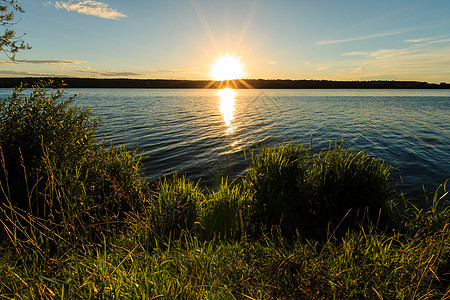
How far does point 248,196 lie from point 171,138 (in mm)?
13897

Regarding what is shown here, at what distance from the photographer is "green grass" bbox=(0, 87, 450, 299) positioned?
11.9 ft

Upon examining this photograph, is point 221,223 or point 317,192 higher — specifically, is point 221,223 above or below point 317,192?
below

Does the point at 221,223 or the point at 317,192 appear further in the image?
the point at 317,192

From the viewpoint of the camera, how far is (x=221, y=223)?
5879 mm

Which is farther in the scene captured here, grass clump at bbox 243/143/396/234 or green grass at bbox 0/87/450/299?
grass clump at bbox 243/143/396/234

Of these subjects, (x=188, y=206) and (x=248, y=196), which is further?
(x=248, y=196)

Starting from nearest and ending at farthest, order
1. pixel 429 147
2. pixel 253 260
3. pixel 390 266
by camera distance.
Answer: pixel 390 266 → pixel 253 260 → pixel 429 147

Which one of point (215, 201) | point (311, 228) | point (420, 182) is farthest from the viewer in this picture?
point (420, 182)

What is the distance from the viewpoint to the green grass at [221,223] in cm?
364

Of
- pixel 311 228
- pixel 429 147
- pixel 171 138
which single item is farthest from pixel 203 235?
pixel 429 147

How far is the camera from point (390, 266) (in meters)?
3.58

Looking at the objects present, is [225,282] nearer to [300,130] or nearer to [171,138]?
[171,138]

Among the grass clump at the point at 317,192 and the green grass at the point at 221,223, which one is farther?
the grass clump at the point at 317,192

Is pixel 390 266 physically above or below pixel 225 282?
above
